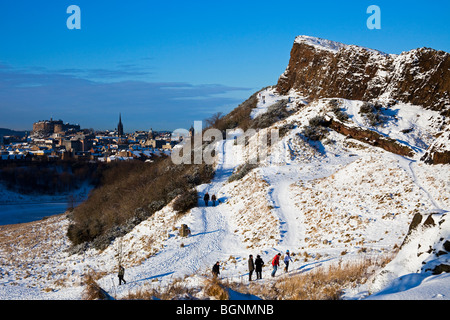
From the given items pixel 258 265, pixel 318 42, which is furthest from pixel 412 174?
pixel 318 42

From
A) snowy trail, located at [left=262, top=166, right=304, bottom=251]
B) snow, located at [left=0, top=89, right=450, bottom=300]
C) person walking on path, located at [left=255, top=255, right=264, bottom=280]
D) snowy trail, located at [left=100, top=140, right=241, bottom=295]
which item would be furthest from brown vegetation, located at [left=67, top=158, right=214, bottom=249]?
person walking on path, located at [left=255, top=255, right=264, bottom=280]

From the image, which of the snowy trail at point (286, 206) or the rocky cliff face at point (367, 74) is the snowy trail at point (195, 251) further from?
the rocky cliff face at point (367, 74)

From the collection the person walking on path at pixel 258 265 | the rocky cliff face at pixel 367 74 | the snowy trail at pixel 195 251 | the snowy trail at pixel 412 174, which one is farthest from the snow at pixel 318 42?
the person walking on path at pixel 258 265

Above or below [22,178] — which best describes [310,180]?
above

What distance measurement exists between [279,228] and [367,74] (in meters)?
29.6

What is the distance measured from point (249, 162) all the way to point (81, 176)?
68496 millimetres

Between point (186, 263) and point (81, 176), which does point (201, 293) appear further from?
point (81, 176)

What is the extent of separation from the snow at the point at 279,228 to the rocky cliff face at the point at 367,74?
237 inches

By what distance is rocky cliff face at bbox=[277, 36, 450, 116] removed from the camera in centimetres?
3269

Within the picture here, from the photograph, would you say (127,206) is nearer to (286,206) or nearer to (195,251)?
(195,251)

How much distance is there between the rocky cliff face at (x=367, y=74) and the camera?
32.7m

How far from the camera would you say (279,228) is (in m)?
17.7
